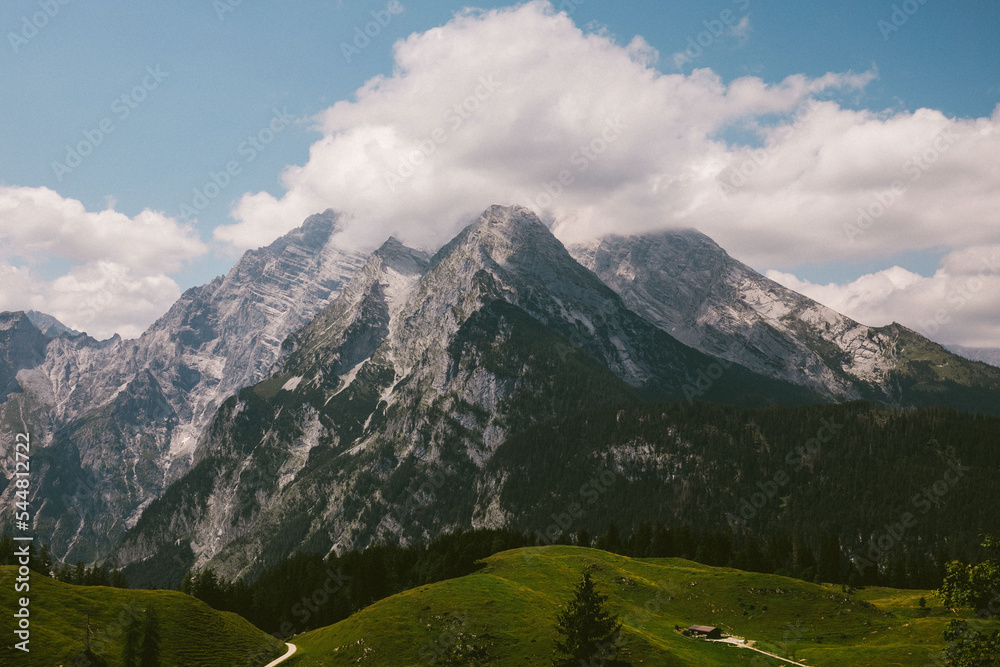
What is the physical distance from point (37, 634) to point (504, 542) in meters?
97.2

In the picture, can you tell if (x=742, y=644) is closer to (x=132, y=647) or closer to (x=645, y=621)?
(x=645, y=621)

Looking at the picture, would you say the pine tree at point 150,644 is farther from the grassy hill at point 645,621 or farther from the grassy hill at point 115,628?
the grassy hill at point 645,621

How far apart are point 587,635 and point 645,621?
3119 centimetres

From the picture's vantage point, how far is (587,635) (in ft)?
181

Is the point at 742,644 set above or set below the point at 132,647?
above

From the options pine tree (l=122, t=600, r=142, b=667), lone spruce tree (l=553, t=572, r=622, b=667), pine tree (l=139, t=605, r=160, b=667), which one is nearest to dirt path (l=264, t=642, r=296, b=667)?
pine tree (l=139, t=605, r=160, b=667)

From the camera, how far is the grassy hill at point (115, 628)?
68.0 metres

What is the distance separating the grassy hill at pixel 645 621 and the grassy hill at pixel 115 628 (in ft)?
26.2

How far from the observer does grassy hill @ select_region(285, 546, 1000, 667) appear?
68500mm

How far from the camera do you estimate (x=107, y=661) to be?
67.8 metres

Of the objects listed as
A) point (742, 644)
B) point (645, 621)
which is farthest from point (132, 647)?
point (742, 644)

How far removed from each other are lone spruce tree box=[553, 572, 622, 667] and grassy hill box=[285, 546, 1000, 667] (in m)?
6.44

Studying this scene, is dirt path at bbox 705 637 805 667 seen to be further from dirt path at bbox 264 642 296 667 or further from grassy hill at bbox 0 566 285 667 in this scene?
grassy hill at bbox 0 566 285 667

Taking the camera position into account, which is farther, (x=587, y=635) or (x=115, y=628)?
(x=115, y=628)
